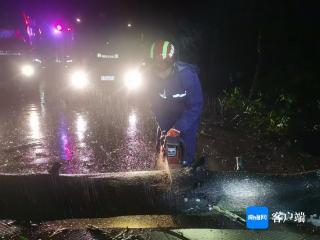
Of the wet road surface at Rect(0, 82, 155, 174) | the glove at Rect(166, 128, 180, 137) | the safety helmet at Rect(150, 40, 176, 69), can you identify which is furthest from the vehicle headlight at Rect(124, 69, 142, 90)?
the glove at Rect(166, 128, 180, 137)

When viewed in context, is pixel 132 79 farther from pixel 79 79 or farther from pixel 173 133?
pixel 173 133

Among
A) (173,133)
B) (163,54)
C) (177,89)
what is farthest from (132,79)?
(173,133)

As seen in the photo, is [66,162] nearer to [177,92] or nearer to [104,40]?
[177,92]

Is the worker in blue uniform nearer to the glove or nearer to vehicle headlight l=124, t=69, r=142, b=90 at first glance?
the glove

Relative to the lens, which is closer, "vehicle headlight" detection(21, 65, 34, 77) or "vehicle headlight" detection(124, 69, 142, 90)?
"vehicle headlight" detection(124, 69, 142, 90)

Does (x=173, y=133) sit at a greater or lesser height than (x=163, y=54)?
lesser

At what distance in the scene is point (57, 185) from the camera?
161 inches

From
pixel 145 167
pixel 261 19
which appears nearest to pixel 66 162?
pixel 145 167

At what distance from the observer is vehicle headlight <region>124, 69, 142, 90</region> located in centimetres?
1563

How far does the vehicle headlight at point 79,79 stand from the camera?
17.2 meters

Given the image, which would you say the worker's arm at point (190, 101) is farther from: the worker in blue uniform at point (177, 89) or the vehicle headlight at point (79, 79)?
the vehicle headlight at point (79, 79)

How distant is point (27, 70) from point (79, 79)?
640cm

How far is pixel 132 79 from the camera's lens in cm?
1602

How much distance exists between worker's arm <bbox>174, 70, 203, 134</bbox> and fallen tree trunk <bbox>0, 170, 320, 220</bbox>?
62 centimetres
